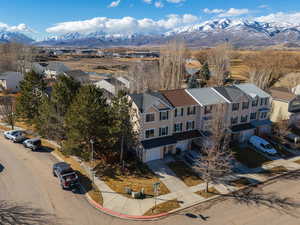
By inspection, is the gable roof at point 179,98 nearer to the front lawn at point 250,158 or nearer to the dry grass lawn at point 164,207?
the front lawn at point 250,158

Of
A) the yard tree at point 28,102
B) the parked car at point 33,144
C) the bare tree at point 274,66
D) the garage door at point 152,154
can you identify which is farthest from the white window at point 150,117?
the bare tree at point 274,66

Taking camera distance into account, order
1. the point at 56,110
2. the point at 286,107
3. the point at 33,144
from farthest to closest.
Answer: the point at 286,107 → the point at 33,144 → the point at 56,110

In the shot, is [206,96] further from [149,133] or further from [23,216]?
[23,216]

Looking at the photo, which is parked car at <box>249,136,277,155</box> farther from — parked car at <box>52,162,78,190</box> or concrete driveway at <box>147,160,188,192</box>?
parked car at <box>52,162,78,190</box>

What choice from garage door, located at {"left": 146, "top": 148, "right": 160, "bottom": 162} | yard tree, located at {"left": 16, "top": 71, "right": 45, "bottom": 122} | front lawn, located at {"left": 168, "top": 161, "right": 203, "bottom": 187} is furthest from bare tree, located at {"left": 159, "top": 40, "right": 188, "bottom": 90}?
front lawn, located at {"left": 168, "top": 161, "right": 203, "bottom": 187}

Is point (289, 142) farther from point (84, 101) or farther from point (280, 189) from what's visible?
point (84, 101)

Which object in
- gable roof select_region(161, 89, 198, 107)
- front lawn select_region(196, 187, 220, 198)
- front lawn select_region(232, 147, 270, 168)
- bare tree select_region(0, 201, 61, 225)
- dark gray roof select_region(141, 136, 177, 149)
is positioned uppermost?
gable roof select_region(161, 89, 198, 107)

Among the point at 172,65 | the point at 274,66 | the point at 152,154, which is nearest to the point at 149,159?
the point at 152,154
